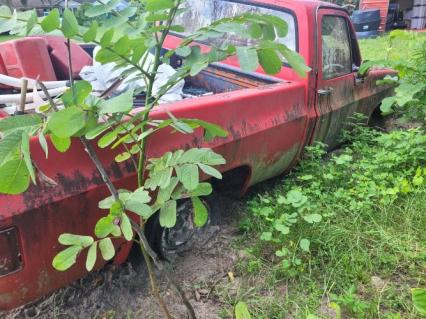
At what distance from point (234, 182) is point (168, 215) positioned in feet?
4.77

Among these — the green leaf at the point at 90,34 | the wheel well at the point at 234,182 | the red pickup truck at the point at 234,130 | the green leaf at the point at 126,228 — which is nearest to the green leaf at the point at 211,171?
the green leaf at the point at 126,228

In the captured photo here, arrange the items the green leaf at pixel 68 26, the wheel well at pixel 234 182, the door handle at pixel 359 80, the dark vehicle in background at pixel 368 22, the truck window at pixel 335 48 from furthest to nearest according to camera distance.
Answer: the dark vehicle in background at pixel 368 22, the door handle at pixel 359 80, the truck window at pixel 335 48, the wheel well at pixel 234 182, the green leaf at pixel 68 26

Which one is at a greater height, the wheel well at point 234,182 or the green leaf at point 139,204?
the green leaf at point 139,204

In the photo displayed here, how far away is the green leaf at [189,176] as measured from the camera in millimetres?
1384

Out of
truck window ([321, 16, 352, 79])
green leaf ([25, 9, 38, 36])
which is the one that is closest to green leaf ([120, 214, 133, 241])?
green leaf ([25, 9, 38, 36])

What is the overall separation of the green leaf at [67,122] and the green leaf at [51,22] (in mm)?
233

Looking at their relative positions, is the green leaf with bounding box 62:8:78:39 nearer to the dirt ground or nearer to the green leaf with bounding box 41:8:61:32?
the green leaf with bounding box 41:8:61:32

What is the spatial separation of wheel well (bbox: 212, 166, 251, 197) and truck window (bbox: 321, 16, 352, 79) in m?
1.11

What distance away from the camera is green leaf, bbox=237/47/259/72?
1335 millimetres

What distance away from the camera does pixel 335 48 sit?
12.0ft

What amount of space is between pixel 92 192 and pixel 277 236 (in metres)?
1.39

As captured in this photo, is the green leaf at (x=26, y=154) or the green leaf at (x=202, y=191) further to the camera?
the green leaf at (x=202, y=191)

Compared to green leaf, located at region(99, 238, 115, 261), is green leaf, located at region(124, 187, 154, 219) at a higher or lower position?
higher

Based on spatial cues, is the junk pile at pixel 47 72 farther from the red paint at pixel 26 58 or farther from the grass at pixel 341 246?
the grass at pixel 341 246
